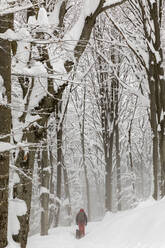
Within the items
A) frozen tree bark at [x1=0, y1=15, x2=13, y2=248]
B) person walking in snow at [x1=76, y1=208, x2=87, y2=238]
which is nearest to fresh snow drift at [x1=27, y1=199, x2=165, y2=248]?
frozen tree bark at [x1=0, y1=15, x2=13, y2=248]

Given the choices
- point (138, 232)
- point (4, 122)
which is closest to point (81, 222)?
point (138, 232)

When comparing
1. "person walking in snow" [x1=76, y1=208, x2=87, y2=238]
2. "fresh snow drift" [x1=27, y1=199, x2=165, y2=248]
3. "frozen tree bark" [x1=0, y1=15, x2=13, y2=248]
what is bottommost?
"person walking in snow" [x1=76, y1=208, x2=87, y2=238]

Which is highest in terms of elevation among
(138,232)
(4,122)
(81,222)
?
(4,122)

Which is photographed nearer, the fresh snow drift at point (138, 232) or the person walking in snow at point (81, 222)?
the fresh snow drift at point (138, 232)

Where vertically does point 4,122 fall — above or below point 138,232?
above

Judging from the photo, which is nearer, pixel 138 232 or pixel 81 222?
pixel 138 232

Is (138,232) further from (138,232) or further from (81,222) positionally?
(81,222)

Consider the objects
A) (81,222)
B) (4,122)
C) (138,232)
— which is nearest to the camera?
(4,122)

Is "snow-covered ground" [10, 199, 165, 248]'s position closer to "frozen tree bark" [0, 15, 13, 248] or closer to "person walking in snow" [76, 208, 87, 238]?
"frozen tree bark" [0, 15, 13, 248]

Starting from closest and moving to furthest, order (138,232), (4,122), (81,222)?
(4,122)
(138,232)
(81,222)

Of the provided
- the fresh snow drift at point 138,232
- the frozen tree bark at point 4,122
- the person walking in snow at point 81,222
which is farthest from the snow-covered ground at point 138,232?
the person walking in snow at point 81,222

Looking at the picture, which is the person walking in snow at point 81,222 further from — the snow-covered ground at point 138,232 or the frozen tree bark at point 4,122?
the frozen tree bark at point 4,122

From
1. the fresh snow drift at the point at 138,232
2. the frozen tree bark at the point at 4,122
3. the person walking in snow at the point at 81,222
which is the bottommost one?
the person walking in snow at the point at 81,222

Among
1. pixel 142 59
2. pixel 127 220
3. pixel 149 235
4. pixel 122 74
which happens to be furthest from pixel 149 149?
pixel 149 235
